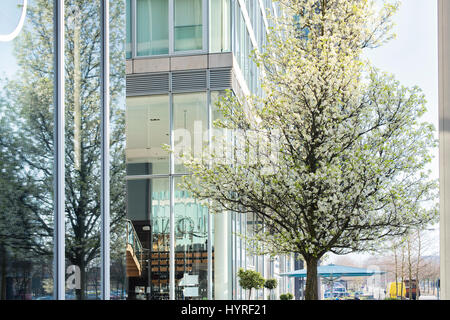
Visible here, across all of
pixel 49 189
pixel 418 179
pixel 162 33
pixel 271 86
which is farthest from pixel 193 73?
pixel 49 189

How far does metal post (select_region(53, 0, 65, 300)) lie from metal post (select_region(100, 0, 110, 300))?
0.60m

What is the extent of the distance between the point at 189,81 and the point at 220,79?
0.79 m

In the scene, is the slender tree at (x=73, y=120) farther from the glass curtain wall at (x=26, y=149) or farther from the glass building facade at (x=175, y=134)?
the glass building facade at (x=175, y=134)

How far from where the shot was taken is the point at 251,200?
10.4 metres

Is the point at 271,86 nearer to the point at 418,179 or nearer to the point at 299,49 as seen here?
the point at 299,49

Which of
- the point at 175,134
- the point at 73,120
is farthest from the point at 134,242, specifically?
the point at 73,120

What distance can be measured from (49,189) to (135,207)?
10229 millimetres

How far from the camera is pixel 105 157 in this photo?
4352 mm

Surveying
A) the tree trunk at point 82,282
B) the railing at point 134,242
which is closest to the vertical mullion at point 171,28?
the railing at point 134,242

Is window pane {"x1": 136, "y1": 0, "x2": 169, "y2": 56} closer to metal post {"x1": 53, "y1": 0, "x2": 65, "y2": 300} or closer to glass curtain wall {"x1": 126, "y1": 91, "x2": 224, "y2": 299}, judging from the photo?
glass curtain wall {"x1": 126, "y1": 91, "x2": 224, "y2": 299}

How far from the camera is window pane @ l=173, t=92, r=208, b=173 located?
532 inches

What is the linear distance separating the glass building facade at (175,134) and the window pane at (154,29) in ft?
0.08

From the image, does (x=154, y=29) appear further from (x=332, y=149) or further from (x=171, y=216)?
(x=332, y=149)

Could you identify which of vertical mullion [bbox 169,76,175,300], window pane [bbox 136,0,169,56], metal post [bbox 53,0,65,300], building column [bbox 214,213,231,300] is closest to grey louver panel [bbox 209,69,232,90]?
vertical mullion [bbox 169,76,175,300]
